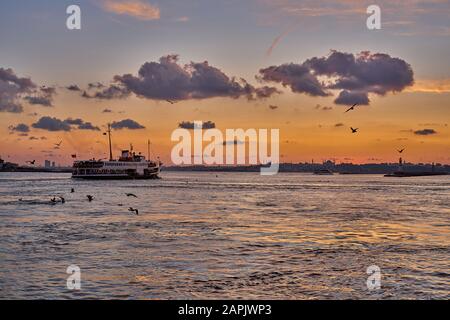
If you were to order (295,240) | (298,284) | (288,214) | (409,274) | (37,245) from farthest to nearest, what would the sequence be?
(288,214) → (295,240) → (37,245) → (409,274) → (298,284)

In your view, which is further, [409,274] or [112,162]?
[112,162]

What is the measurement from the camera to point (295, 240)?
111ft
